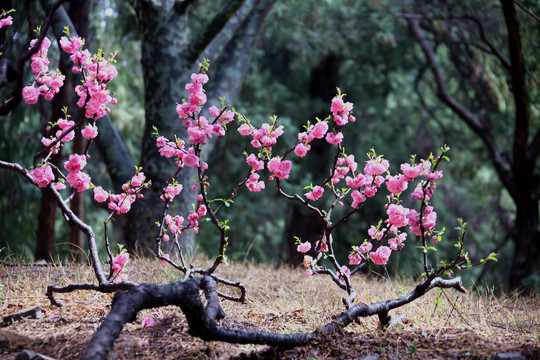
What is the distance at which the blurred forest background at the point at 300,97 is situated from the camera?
468 centimetres

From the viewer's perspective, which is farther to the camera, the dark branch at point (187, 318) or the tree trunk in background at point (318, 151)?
the tree trunk in background at point (318, 151)

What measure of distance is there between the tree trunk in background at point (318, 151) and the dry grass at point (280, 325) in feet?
18.8

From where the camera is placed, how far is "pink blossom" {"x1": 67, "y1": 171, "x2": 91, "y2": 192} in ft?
8.17

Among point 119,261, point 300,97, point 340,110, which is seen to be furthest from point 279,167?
point 300,97

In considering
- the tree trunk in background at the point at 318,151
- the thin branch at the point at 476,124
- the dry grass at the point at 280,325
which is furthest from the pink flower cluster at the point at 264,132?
the tree trunk in background at the point at 318,151

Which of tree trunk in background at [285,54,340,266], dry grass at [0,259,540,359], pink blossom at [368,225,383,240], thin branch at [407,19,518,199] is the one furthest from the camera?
tree trunk in background at [285,54,340,266]

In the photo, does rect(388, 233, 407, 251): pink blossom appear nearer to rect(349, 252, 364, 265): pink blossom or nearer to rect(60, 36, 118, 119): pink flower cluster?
rect(349, 252, 364, 265): pink blossom

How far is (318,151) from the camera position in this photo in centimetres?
978

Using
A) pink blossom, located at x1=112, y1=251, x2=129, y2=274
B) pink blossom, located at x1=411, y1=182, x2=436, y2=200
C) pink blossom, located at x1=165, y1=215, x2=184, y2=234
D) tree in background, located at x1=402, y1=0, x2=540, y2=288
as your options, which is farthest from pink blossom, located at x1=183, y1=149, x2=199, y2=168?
tree in background, located at x1=402, y1=0, x2=540, y2=288

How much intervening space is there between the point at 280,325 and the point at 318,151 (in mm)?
7373

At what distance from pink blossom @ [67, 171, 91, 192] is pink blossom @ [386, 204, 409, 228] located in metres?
1.57

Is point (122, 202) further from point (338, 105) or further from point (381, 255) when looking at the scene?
point (381, 255)

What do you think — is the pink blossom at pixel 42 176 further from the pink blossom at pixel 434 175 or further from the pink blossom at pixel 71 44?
the pink blossom at pixel 434 175

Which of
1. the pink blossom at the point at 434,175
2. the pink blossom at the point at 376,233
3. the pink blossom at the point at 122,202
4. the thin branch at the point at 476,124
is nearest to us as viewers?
the pink blossom at the point at 434,175
